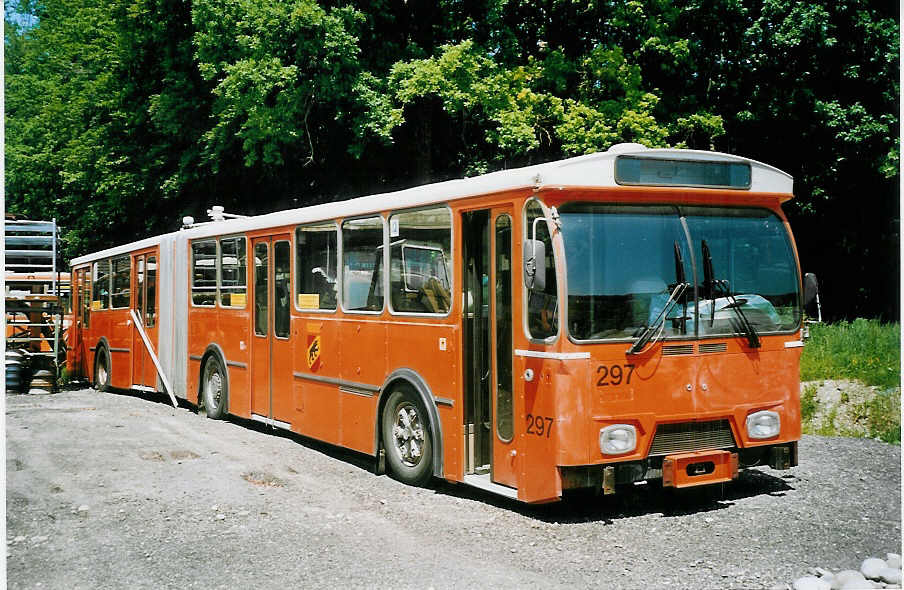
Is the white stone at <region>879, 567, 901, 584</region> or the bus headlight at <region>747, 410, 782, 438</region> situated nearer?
the white stone at <region>879, 567, 901, 584</region>

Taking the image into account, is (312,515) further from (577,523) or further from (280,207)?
(280,207)

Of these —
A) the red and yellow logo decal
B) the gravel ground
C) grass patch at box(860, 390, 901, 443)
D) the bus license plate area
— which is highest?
the red and yellow logo decal

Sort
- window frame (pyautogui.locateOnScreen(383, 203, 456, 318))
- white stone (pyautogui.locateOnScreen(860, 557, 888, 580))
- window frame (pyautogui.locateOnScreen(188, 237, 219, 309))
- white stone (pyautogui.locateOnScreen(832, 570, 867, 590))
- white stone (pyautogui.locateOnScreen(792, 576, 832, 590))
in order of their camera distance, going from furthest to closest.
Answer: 1. window frame (pyautogui.locateOnScreen(188, 237, 219, 309))
2. window frame (pyautogui.locateOnScreen(383, 203, 456, 318))
3. white stone (pyautogui.locateOnScreen(860, 557, 888, 580))
4. white stone (pyautogui.locateOnScreen(832, 570, 867, 590))
5. white stone (pyautogui.locateOnScreen(792, 576, 832, 590))

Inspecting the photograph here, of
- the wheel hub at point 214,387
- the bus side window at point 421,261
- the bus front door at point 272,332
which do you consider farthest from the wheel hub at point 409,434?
the wheel hub at point 214,387

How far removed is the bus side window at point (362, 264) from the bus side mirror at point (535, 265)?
261cm

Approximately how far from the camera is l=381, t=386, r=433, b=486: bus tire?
866 cm

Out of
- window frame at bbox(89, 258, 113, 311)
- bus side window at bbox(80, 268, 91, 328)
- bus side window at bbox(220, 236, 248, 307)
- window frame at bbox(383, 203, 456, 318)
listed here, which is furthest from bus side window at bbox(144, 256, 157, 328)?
window frame at bbox(383, 203, 456, 318)

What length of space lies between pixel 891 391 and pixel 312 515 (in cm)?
848

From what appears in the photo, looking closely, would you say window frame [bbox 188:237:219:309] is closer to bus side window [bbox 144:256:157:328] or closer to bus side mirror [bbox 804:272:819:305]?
bus side window [bbox 144:256:157:328]

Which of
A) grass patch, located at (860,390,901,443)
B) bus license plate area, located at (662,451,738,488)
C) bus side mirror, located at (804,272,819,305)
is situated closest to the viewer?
bus license plate area, located at (662,451,738,488)

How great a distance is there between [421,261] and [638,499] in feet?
9.23

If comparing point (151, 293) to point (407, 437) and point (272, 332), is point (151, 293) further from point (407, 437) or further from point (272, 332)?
point (407, 437)

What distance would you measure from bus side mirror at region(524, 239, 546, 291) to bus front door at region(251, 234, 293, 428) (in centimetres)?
500

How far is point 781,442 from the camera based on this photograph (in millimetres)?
7742
